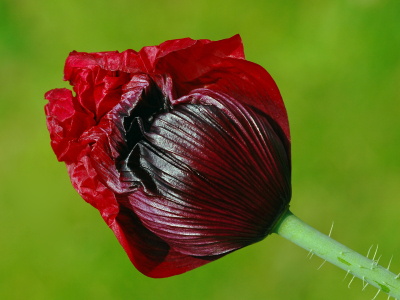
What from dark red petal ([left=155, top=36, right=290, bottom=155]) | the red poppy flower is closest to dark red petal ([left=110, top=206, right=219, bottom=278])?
the red poppy flower

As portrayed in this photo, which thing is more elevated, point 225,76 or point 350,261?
point 225,76

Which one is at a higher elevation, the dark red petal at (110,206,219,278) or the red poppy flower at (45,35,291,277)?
the red poppy flower at (45,35,291,277)

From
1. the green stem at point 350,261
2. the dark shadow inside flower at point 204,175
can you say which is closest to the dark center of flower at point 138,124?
the dark shadow inside flower at point 204,175

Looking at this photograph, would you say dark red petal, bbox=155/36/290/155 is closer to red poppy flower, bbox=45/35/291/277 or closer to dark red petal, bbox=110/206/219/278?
red poppy flower, bbox=45/35/291/277

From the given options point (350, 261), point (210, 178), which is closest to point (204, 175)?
point (210, 178)

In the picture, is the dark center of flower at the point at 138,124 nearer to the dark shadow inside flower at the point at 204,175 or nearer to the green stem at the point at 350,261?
the dark shadow inside flower at the point at 204,175

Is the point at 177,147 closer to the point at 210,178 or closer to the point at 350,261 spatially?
the point at 210,178

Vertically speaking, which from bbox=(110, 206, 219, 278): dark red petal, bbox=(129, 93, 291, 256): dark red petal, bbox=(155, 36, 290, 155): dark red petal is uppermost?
bbox=(155, 36, 290, 155): dark red petal
